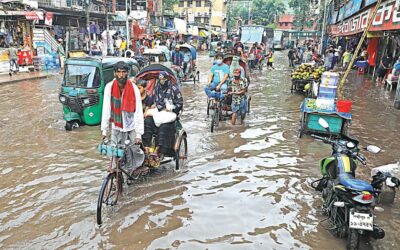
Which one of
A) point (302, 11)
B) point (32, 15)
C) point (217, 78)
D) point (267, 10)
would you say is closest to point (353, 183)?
point (217, 78)

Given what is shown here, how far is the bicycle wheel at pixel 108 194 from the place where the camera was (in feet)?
15.4

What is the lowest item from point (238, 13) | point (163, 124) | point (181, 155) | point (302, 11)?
point (181, 155)

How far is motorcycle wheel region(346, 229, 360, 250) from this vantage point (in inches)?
161

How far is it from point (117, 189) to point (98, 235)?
826mm

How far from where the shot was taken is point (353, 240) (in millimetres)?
4113

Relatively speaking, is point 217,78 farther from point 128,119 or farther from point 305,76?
point 305,76

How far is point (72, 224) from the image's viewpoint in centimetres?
486

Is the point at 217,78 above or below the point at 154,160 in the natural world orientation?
above

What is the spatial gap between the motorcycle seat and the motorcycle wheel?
1.58ft

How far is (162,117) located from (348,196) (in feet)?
10.3

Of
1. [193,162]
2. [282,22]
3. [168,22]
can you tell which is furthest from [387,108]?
[282,22]

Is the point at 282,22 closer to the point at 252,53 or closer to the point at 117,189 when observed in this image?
the point at 252,53

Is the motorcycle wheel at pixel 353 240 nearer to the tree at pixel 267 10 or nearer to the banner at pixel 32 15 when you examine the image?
the banner at pixel 32 15

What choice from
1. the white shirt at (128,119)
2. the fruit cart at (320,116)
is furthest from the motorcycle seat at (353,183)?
the fruit cart at (320,116)
